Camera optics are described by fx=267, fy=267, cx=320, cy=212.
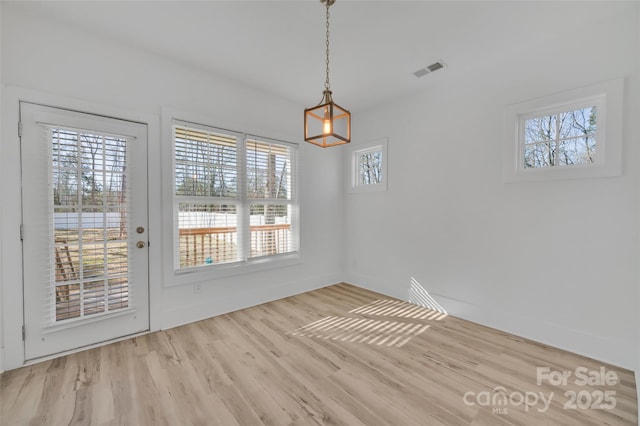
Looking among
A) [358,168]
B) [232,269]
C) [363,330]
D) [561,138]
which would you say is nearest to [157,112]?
[232,269]

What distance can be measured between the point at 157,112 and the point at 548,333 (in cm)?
454

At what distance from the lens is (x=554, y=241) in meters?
2.57

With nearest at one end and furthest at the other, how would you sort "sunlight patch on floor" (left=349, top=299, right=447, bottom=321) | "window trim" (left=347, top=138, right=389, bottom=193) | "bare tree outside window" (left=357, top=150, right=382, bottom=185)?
"sunlight patch on floor" (left=349, top=299, right=447, bottom=321) → "window trim" (left=347, top=138, right=389, bottom=193) → "bare tree outside window" (left=357, top=150, right=382, bottom=185)

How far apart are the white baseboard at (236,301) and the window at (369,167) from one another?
65.8 inches

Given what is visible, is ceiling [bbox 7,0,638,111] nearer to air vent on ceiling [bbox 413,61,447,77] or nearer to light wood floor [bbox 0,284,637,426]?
air vent on ceiling [bbox 413,61,447,77]

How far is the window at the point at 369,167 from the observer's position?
4.10 meters

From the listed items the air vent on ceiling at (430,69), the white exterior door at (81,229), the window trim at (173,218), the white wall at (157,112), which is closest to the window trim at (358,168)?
the white wall at (157,112)

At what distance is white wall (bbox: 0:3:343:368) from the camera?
85.0 inches

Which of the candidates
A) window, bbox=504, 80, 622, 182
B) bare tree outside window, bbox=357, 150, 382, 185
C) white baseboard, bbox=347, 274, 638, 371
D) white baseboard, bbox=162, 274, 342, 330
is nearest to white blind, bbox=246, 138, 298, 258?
white baseboard, bbox=162, 274, 342, 330

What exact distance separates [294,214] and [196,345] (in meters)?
2.12

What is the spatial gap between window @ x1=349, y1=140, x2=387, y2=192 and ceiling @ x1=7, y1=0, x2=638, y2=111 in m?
1.19

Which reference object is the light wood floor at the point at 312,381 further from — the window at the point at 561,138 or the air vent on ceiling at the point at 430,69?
the air vent on ceiling at the point at 430,69

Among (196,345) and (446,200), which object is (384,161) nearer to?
(446,200)

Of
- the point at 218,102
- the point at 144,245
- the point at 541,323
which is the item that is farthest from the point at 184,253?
the point at 541,323
